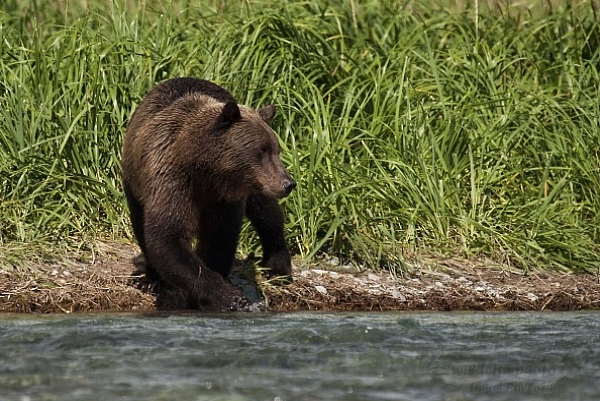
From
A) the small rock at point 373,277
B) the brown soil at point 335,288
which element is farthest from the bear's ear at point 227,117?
the small rock at point 373,277

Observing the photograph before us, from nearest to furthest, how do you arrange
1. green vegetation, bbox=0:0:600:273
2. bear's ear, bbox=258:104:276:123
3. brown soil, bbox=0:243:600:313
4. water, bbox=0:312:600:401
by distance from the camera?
1. water, bbox=0:312:600:401
2. brown soil, bbox=0:243:600:313
3. bear's ear, bbox=258:104:276:123
4. green vegetation, bbox=0:0:600:273

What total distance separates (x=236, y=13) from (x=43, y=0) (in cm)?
151

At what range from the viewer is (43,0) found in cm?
977

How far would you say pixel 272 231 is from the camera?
7.64 metres

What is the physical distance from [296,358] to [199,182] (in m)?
1.75

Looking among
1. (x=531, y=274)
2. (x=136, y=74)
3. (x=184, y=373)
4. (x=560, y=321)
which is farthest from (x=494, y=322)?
(x=136, y=74)

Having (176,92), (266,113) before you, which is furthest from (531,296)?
(176,92)

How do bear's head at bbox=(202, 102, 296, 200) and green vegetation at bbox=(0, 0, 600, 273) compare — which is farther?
green vegetation at bbox=(0, 0, 600, 273)

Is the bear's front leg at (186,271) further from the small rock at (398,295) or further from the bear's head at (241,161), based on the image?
the small rock at (398,295)

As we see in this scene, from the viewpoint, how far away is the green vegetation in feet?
26.7

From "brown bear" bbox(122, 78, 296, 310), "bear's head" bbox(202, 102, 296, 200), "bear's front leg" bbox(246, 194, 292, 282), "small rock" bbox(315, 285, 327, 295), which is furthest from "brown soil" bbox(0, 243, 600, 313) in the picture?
"bear's head" bbox(202, 102, 296, 200)

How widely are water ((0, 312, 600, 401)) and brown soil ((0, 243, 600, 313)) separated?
1.56ft

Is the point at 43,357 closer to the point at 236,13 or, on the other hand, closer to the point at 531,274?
the point at 531,274

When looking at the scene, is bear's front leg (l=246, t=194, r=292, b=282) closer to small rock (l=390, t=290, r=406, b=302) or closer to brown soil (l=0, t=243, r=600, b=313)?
brown soil (l=0, t=243, r=600, b=313)
